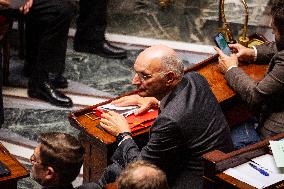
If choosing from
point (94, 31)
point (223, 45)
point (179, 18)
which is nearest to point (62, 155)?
point (223, 45)

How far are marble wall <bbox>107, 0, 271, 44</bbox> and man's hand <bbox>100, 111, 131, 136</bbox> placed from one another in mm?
2821

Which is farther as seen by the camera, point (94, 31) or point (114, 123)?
point (94, 31)

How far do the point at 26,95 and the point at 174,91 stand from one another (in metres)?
2.18

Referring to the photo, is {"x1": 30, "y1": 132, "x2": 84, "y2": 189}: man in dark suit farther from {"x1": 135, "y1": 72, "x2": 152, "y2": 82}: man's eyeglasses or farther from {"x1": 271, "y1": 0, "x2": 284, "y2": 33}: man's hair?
{"x1": 271, "y1": 0, "x2": 284, "y2": 33}: man's hair

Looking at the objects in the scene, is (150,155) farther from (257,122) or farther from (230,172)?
(257,122)

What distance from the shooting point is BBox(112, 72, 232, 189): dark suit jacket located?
10.5 ft

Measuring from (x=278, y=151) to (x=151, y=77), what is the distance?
Result: 0.81 m

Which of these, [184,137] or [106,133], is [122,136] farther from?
[184,137]

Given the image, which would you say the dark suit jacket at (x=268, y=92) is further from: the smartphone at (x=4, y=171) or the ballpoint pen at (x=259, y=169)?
the smartphone at (x=4, y=171)

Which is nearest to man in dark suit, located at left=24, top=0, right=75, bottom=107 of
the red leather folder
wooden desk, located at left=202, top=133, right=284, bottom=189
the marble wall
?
the marble wall

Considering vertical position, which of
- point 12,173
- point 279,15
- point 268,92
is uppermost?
point 279,15

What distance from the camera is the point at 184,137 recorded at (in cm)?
321

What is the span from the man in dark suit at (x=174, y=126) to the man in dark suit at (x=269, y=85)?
16.5 inches

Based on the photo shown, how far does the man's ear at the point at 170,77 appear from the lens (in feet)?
11.1
